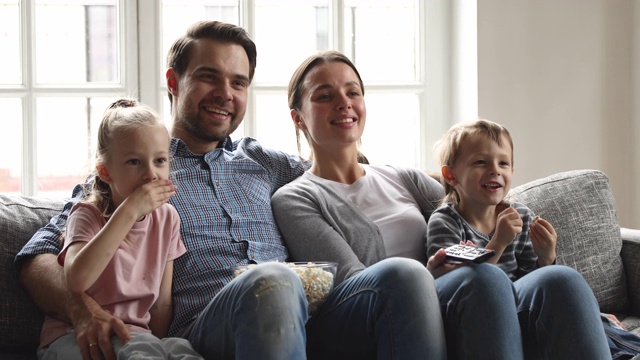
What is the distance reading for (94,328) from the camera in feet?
5.59

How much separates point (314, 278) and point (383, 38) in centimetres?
162

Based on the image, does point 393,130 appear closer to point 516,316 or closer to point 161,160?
point 161,160

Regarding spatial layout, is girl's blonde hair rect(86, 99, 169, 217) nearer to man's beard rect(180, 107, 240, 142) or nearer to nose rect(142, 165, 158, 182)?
nose rect(142, 165, 158, 182)

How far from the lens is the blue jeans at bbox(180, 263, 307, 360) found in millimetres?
1532

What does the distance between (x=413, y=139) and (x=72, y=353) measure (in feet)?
5.99

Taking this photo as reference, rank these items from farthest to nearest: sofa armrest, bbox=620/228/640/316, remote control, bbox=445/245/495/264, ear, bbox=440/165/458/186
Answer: sofa armrest, bbox=620/228/640/316
ear, bbox=440/165/458/186
remote control, bbox=445/245/495/264

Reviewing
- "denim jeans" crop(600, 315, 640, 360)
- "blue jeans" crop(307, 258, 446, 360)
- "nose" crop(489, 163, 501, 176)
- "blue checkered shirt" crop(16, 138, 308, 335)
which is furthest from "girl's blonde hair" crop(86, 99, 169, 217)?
"denim jeans" crop(600, 315, 640, 360)

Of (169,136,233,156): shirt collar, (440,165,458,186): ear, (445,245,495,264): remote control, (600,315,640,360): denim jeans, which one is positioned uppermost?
(169,136,233,156): shirt collar

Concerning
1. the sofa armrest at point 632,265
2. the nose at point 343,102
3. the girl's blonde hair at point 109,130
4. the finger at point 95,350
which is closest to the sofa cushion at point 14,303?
the girl's blonde hair at point 109,130

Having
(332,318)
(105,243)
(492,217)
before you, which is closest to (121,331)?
(105,243)

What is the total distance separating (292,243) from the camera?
85.6 inches

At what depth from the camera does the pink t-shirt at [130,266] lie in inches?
71.6

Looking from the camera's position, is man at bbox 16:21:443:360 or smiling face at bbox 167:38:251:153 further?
smiling face at bbox 167:38:251:153

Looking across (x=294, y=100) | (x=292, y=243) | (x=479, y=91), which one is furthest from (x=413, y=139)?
(x=292, y=243)
